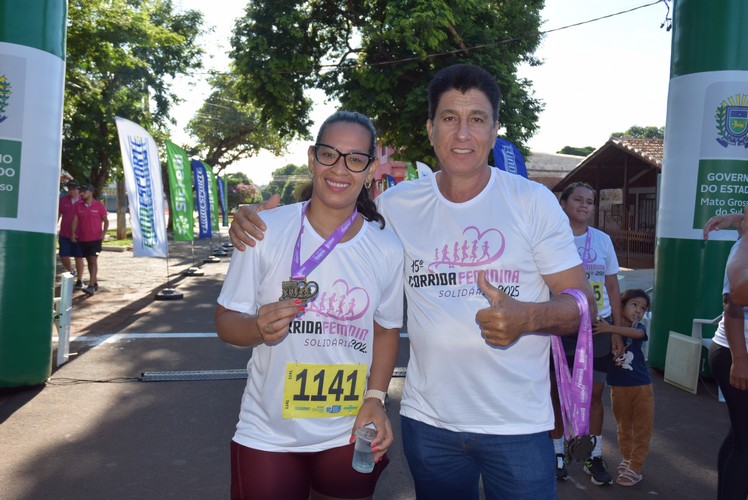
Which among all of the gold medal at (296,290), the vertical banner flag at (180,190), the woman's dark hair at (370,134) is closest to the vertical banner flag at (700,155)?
the woman's dark hair at (370,134)

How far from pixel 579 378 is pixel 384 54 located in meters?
16.4

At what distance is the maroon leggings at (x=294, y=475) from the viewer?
2.18m

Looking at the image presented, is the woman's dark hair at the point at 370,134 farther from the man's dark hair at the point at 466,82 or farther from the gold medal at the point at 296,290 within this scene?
the gold medal at the point at 296,290

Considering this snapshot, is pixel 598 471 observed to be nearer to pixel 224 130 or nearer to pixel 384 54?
pixel 384 54

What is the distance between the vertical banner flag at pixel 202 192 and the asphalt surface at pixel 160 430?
40.5 ft

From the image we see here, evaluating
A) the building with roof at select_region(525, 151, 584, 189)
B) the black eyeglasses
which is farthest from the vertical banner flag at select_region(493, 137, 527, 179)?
the building with roof at select_region(525, 151, 584, 189)

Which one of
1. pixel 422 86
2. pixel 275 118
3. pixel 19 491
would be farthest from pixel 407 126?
pixel 19 491

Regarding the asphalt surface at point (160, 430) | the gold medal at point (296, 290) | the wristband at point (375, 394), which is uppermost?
the gold medal at point (296, 290)

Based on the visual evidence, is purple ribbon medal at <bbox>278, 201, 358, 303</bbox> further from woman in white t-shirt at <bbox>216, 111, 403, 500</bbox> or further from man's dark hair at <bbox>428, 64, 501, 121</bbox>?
man's dark hair at <bbox>428, 64, 501, 121</bbox>

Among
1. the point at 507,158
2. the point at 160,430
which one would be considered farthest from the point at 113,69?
the point at 160,430

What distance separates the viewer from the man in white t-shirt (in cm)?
218

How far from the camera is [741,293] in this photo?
2.71 m

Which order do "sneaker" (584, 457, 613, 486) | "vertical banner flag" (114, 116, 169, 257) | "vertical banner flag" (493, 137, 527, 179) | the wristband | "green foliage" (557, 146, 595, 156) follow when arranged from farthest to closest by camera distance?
1. "green foliage" (557, 146, 595, 156)
2. "vertical banner flag" (114, 116, 169, 257)
3. "vertical banner flag" (493, 137, 527, 179)
4. "sneaker" (584, 457, 613, 486)
5. the wristband

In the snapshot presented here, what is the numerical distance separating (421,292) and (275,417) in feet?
2.16
